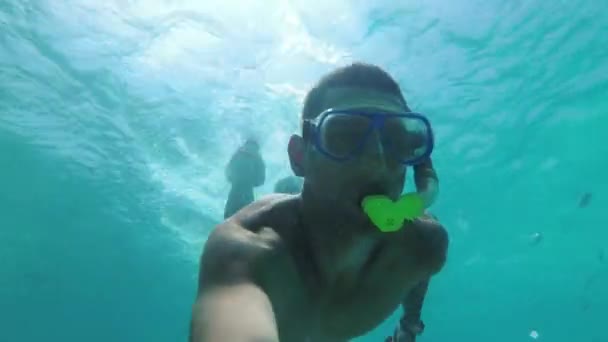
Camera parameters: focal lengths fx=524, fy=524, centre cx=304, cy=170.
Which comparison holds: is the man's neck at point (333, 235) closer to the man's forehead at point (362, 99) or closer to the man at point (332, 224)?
the man at point (332, 224)

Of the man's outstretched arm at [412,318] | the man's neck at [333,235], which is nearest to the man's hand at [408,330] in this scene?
the man's outstretched arm at [412,318]

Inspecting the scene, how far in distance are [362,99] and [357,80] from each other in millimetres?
167

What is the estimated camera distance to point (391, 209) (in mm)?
2744

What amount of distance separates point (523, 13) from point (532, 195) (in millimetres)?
15268

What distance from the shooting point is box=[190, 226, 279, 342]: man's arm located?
6.51ft

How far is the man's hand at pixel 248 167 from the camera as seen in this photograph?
17891mm

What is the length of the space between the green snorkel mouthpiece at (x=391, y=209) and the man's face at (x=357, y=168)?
200 millimetres

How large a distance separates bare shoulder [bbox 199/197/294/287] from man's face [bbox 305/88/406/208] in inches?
15.5

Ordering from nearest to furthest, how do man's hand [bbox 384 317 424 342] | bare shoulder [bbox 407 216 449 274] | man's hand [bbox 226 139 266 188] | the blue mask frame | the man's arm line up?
1. the man's arm
2. the blue mask frame
3. bare shoulder [bbox 407 216 449 274]
4. man's hand [bbox 384 317 424 342]
5. man's hand [bbox 226 139 266 188]

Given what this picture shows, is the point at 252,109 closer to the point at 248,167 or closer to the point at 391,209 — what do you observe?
the point at 248,167

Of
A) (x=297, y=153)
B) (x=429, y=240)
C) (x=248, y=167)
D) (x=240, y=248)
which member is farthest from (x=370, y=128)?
(x=248, y=167)

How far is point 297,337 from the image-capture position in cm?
331

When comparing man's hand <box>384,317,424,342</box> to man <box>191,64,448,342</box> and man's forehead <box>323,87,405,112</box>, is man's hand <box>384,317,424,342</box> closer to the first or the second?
man <box>191,64,448,342</box>

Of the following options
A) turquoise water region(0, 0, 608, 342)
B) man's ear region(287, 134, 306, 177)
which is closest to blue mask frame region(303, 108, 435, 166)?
man's ear region(287, 134, 306, 177)
